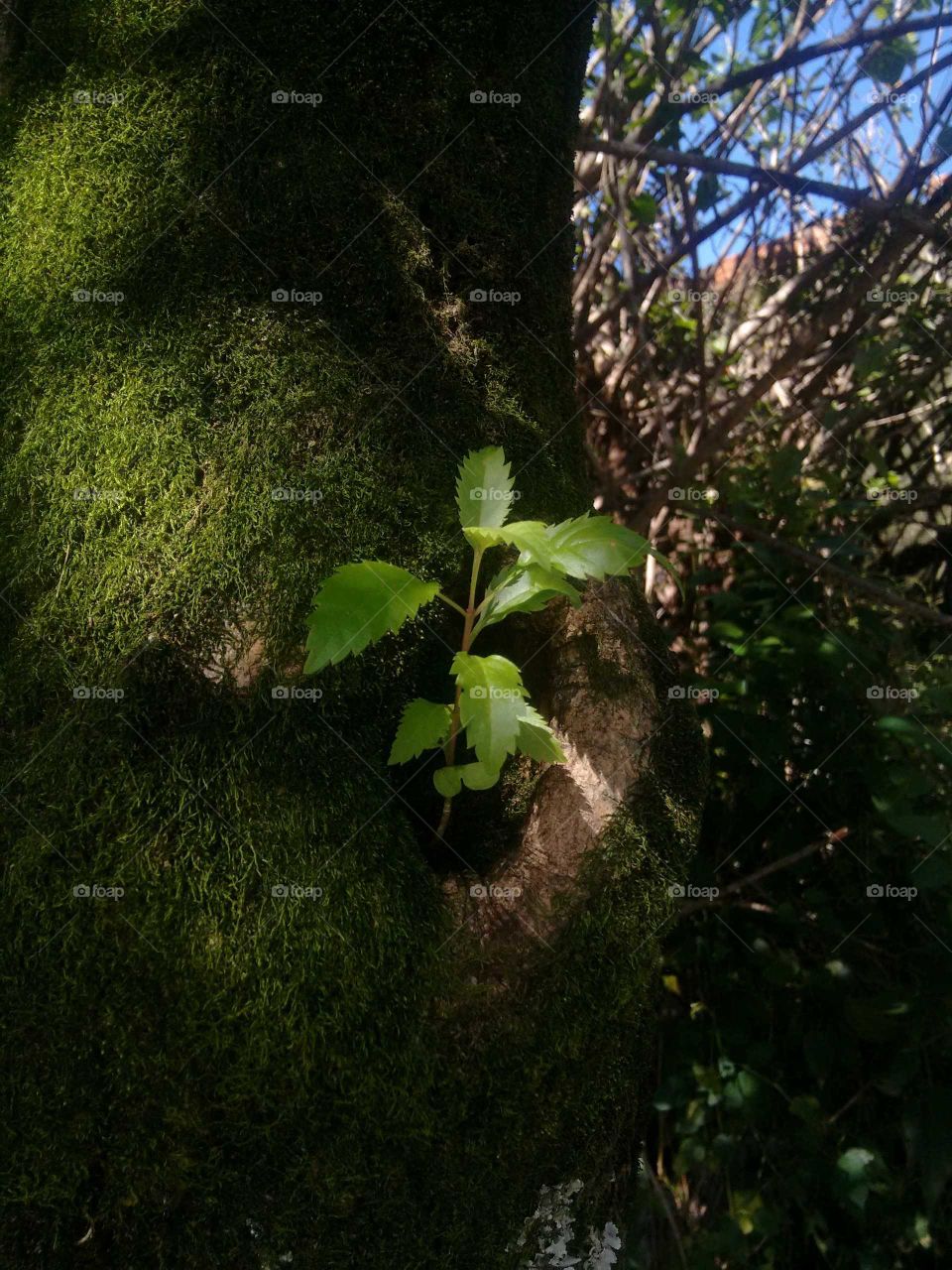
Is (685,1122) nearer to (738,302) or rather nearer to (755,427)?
(755,427)

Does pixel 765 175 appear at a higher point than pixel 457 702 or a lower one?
higher

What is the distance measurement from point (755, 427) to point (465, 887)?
2.74m

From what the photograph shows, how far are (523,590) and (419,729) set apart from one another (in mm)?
224

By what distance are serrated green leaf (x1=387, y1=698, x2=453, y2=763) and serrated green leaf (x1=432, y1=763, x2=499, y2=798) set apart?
5 cm

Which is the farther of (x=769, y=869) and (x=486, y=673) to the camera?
(x=769, y=869)

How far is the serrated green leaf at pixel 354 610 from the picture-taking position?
110cm

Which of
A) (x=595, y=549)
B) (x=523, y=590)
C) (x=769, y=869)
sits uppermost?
(x=595, y=549)

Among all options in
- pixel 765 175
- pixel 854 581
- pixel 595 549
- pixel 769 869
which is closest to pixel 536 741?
pixel 595 549

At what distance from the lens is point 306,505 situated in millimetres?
1327

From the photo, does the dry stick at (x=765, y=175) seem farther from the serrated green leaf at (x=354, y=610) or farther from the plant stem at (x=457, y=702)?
the serrated green leaf at (x=354, y=610)

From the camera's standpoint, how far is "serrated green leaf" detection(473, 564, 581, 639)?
1163mm

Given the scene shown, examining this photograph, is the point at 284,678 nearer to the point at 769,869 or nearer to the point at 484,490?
the point at 484,490

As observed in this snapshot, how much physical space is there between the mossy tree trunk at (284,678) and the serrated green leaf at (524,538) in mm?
184

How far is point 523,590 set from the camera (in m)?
1.20
